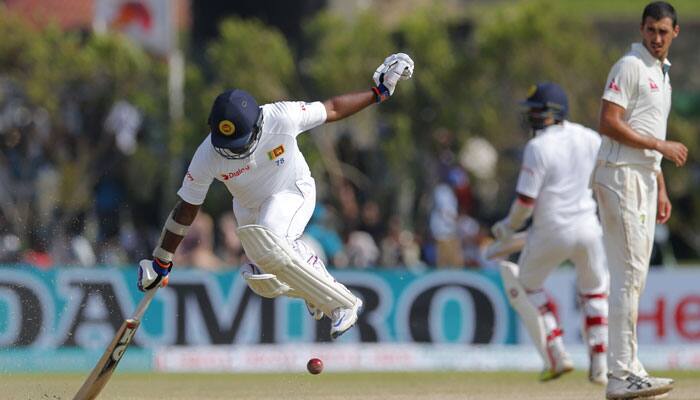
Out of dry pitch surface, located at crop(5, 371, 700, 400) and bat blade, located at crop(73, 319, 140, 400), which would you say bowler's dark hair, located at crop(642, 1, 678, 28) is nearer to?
dry pitch surface, located at crop(5, 371, 700, 400)

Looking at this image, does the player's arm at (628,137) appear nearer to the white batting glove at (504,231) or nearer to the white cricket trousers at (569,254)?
the white cricket trousers at (569,254)

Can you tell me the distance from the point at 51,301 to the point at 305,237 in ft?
8.58

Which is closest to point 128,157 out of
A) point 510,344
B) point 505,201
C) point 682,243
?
point 505,201

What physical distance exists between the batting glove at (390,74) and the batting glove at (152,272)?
1.47m

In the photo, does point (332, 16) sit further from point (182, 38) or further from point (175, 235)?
point (175, 235)

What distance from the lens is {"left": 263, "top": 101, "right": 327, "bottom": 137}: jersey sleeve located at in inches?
297

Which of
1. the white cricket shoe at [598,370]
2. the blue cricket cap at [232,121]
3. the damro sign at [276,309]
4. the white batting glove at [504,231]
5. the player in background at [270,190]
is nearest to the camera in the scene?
the blue cricket cap at [232,121]

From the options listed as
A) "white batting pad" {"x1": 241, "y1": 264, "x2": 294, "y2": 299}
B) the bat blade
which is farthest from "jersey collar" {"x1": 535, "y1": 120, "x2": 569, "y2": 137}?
the bat blade

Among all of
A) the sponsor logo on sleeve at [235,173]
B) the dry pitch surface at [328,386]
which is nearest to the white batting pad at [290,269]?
the sponsor logo on sleeve at [235,173]

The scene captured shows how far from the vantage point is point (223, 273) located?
12.5m

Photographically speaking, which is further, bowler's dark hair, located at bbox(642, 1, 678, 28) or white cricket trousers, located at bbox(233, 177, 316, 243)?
white cricket trousers, located at bbox(233, 177, 316, 243)

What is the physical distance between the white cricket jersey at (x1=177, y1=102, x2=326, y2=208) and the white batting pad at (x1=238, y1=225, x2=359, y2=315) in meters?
0.37

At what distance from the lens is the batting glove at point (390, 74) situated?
7719mm

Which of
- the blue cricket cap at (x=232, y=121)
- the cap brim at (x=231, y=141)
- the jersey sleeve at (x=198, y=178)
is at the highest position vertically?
the blue cricket cap at (x=232, y=121)
